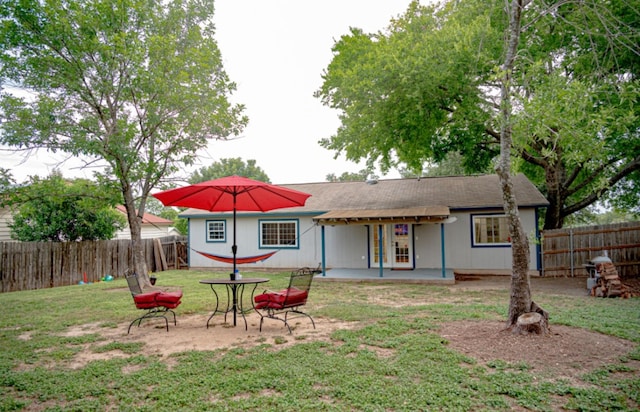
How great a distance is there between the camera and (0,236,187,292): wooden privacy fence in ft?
34.2

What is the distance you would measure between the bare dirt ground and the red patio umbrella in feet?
3.92

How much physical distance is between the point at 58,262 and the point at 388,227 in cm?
1024

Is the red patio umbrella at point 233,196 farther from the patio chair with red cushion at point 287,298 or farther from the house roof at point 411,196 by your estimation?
the house roof at point 411,196

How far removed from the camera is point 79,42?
8.34 m

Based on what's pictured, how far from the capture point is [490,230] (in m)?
12.3

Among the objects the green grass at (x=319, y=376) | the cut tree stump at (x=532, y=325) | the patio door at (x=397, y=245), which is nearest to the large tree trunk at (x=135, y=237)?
the green grass at (x=319, y=376)

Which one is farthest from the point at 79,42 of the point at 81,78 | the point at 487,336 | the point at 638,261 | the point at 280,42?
the point at 638,261

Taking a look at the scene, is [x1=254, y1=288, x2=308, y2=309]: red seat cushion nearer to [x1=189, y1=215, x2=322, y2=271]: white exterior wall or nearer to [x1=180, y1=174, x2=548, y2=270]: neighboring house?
[x1=180, y1=174, x2=548, y2=270]: neighboring house

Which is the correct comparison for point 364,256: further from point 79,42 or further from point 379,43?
point 79,42

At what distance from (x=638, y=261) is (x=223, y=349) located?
37.5 feet

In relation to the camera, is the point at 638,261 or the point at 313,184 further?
the point at 313,184

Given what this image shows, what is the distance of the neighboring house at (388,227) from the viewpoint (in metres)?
11.9

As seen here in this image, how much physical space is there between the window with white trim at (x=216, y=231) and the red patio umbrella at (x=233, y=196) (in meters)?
8.03

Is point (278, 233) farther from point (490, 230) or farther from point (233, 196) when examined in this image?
point (233, 196)
